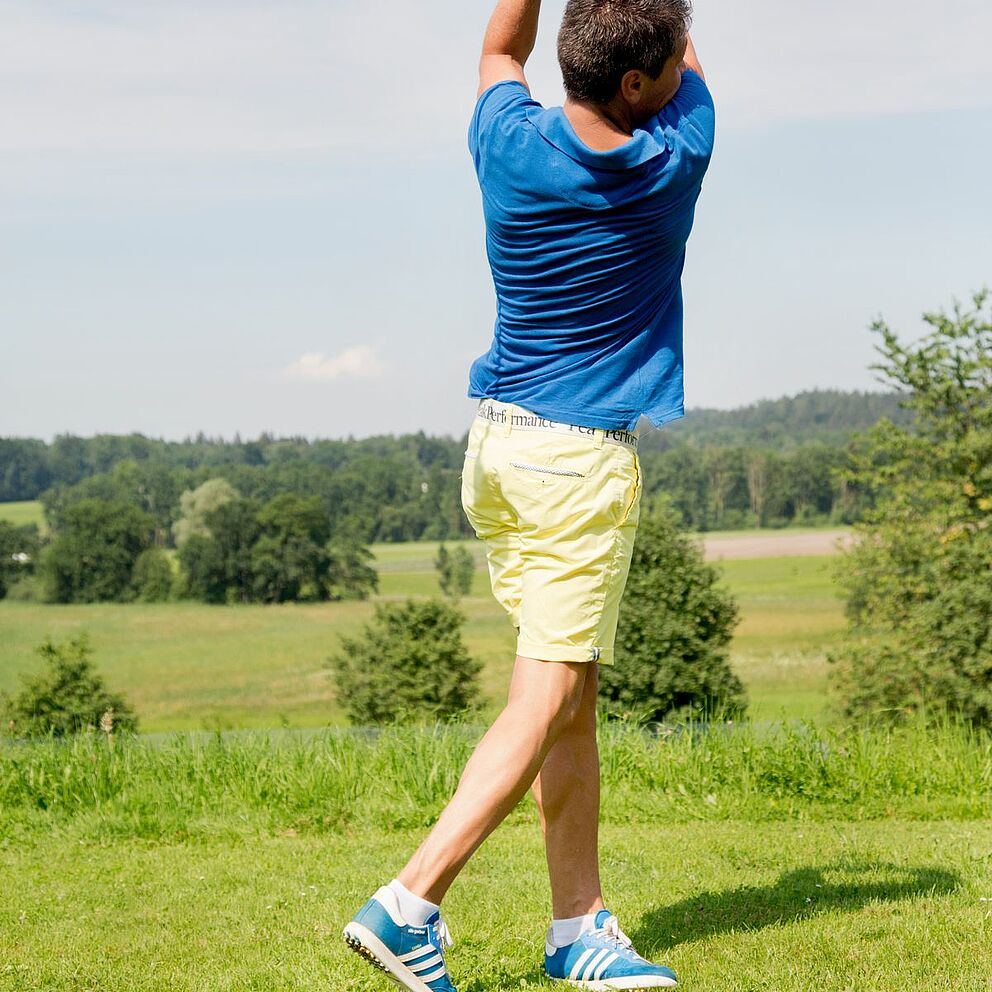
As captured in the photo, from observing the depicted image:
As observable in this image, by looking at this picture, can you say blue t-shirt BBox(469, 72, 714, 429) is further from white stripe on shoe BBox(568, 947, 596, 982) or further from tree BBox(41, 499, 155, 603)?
tree BBox(41, 499, 155, 603)

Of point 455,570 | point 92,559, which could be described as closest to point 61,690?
point 455,570

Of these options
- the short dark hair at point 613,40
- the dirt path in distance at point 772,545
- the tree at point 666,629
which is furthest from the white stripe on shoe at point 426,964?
the dirt path in distance at point 772,545

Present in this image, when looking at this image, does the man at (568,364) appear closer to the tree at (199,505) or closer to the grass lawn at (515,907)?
the grass lawn at (515,907)

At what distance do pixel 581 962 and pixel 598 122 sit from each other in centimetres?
180

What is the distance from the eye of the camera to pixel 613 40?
234 cm

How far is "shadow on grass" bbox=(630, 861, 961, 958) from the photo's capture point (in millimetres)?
3006

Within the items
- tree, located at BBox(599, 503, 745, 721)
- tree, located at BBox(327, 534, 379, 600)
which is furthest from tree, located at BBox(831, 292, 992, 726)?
tree, located at BBox(327, 534, 379, 600)

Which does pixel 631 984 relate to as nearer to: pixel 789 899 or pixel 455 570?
pixel 789 899

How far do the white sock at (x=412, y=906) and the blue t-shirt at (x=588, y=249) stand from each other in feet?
3.31

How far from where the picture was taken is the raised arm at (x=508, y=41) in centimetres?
255

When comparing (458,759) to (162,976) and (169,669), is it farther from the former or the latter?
(169,669)

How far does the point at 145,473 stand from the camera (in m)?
86.7

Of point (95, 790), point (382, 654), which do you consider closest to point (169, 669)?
point (382, 654)

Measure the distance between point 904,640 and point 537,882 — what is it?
15.2 meters
